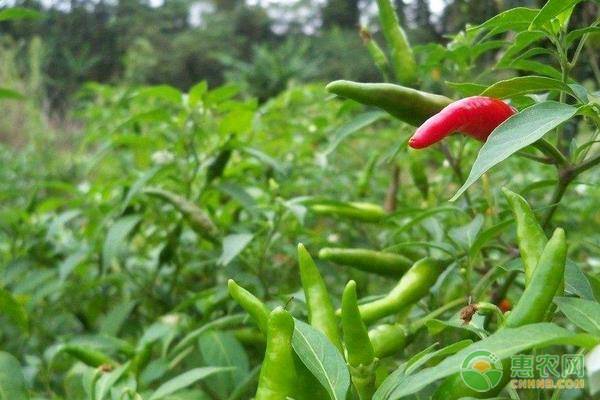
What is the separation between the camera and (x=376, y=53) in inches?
46.1

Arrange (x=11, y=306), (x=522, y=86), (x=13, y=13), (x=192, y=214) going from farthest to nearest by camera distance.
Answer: (x=192, y=214), (x=13, y=13), (x=11, y=306), (x=522, y=86)

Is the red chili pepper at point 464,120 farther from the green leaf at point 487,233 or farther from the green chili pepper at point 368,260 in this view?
the green chili pepper at point 368,260

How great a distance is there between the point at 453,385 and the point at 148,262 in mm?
1172

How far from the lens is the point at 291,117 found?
2590mm

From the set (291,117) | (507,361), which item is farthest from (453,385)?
A: (291,117)

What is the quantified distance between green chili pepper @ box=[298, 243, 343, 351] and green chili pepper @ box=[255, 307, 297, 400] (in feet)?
0.30

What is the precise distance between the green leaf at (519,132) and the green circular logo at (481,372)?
0.13 m

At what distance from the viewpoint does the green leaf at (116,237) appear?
119 centimetres

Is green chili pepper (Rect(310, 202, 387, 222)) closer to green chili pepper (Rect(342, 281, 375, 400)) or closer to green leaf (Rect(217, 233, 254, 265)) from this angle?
green leaf (Rect(217, 233, 254, 265))

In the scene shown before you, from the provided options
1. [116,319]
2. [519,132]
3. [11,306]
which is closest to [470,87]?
[519,132]

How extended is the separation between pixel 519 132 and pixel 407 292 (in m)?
0.32

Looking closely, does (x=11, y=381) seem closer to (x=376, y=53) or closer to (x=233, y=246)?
(x=233, y=246)

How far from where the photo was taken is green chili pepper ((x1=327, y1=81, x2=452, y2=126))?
0.73 m

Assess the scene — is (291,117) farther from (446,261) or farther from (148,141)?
(446,261)
